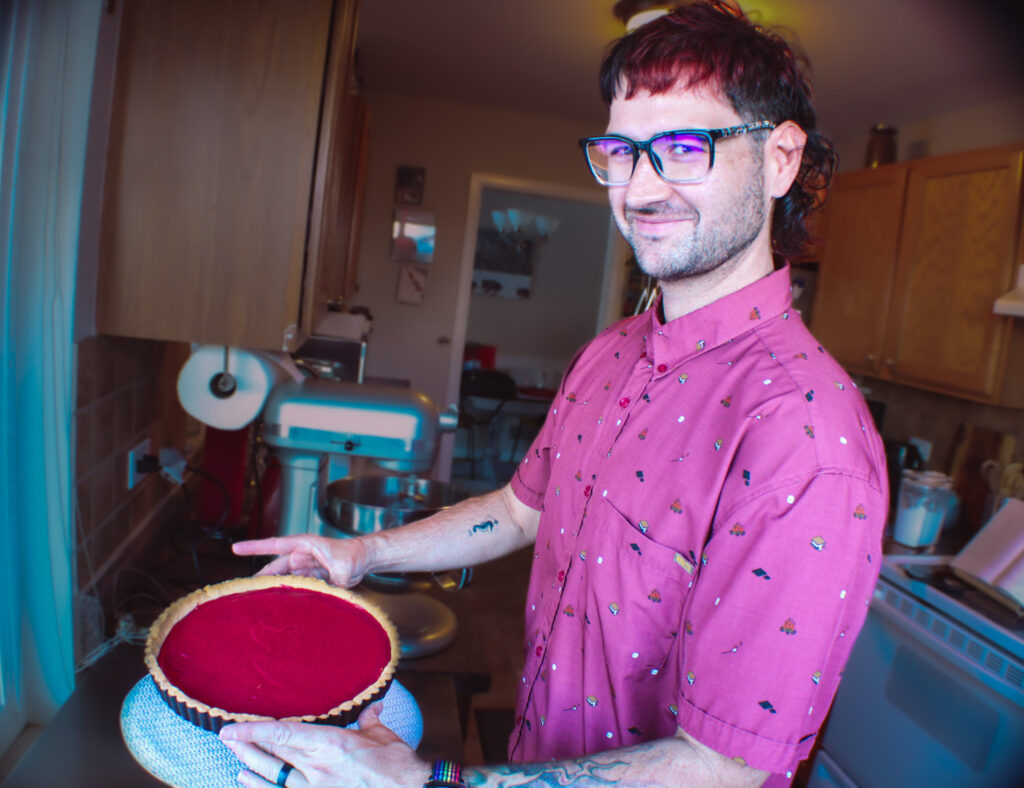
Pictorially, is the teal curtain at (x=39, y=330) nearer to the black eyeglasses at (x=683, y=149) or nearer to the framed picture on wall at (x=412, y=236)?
the black eyeglasses at (x=683, y=149)

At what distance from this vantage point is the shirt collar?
84cm

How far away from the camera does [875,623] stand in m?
2.12

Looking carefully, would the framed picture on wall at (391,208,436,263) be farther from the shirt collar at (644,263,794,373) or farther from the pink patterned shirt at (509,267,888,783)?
the shirt collar at (644,263,794,373)

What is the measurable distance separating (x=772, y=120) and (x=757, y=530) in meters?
A: 0.49

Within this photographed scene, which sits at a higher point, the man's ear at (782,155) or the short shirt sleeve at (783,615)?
the man's ear at (782,155)

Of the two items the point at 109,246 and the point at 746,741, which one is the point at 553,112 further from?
the point at 746,741

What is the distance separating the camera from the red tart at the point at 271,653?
689 millimetres

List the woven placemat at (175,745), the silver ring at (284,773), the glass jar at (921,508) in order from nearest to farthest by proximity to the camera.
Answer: the silver ring at (284,773)
the woven placemat at (175,745)
the glass jar at (921,508)

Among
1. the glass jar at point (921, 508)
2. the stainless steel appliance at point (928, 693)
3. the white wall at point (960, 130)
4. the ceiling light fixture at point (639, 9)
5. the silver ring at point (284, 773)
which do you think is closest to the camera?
the silver ring at point (284, 773)

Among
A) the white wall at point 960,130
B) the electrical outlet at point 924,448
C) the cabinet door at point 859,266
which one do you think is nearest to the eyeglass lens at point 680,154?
the cabinet door at point 859,266

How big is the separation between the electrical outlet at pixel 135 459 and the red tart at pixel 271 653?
2.73 feet

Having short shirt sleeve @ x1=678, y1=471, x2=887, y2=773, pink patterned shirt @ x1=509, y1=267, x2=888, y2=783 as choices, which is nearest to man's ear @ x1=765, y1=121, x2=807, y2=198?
pink patterned shirt @ x1=509, y1=267, x2=888, y2=783

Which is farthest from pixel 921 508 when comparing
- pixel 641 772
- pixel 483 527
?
pixel 641 772

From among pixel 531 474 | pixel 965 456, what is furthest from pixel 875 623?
pixel 531 474
